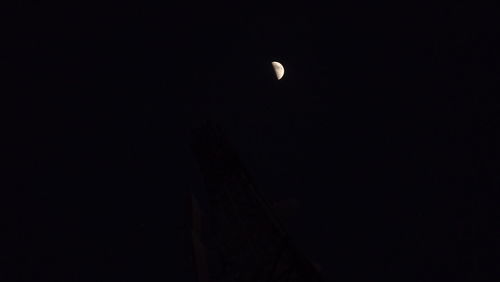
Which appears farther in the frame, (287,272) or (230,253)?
(230,253)

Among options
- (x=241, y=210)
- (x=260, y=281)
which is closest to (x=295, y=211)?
(x=241, y=210)

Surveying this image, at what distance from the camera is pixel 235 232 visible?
11.0 m

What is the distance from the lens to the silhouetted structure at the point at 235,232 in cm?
974

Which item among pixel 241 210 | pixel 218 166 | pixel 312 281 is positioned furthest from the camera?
pixel 218 166

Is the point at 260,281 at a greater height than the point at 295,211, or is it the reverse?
the point at 295,211

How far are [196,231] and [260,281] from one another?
1.82m

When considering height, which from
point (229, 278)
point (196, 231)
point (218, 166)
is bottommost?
point (229, 278)

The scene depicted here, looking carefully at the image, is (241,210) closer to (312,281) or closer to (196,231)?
Result: (196,231)

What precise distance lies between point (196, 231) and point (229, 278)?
127 centimetres

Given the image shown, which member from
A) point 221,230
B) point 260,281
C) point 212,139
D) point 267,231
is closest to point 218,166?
point 212,139

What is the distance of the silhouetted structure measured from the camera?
9.74 m

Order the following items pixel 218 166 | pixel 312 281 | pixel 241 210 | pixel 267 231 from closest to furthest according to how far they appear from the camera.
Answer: pixel 312 281 < pixel 267 231 < pixel 241 210 < pixel 218 166

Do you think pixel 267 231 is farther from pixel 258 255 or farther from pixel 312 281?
pixel 312 281

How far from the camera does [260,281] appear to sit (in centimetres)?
997
